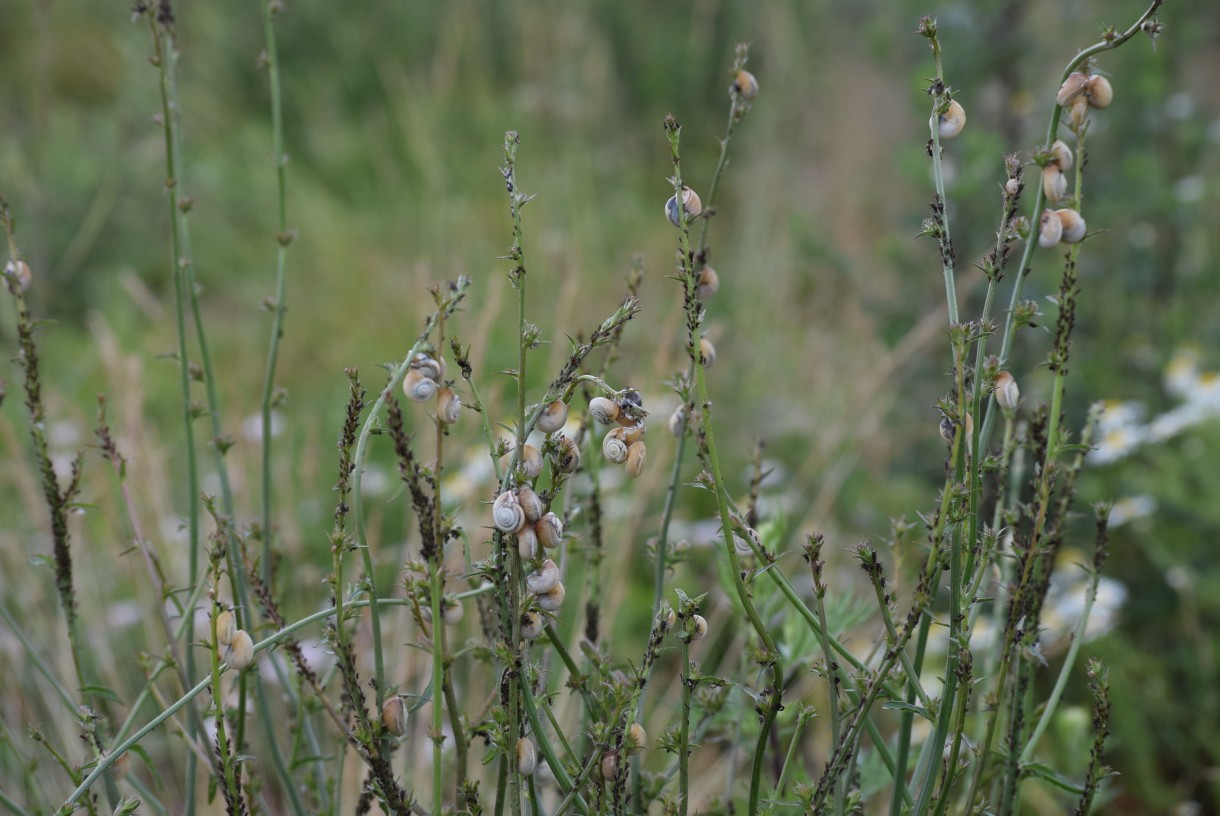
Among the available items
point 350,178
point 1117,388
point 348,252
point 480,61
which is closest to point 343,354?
point 348,252

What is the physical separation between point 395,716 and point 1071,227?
601mm

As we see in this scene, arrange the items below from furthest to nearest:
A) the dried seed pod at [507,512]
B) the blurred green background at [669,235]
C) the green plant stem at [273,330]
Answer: the blurred green background at [669,235]
the green plant stem at [273,330]
the dried seed pod at [507,512]

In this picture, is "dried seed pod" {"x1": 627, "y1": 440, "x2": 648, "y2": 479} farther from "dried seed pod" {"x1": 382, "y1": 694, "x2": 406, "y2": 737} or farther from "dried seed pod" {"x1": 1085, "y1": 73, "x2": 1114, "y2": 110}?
"dried seed pod" {"x1": 1085, "y1": 73, "x2": 1114, "y2": 110}

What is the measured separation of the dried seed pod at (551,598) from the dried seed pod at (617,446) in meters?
0.10

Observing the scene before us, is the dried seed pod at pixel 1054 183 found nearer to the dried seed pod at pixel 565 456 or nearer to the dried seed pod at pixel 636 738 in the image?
the dried seed pod at pixel 565 456

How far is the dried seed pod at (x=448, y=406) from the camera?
746 millimetres

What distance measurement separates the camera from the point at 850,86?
19.9 feet

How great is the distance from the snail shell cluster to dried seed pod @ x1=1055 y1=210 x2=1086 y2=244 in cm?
33

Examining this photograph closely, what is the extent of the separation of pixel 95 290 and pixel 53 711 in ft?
13.8

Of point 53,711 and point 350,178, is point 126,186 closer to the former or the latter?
point 350,178

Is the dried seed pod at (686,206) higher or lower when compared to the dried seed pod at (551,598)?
higher

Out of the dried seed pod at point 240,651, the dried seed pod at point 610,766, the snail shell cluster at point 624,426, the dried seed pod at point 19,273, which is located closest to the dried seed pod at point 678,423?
the snail shell cluster at point 624,426

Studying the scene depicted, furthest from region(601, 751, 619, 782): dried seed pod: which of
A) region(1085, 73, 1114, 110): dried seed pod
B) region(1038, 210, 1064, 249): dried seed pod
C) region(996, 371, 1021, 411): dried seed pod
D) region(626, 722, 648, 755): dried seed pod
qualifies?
region(1085, 73, 1114, 110): dried seed pod

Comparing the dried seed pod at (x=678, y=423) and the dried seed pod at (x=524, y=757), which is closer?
the dried seed pod at (x=524, y=757)
